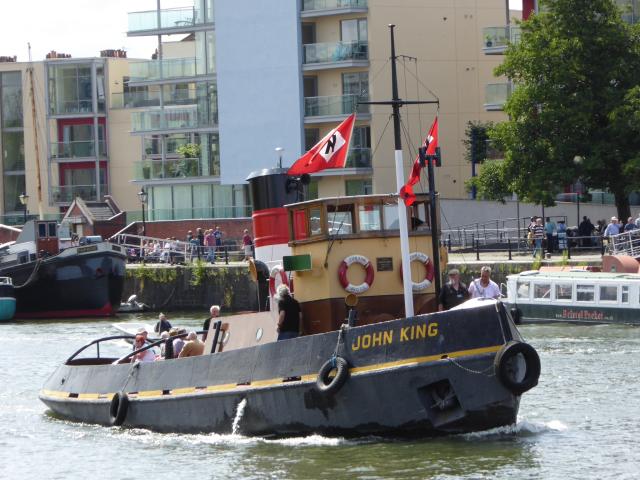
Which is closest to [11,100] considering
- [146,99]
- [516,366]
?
[146,99]

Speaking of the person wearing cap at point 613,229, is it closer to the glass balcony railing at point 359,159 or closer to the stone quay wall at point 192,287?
the stone quay wall at point 192,287

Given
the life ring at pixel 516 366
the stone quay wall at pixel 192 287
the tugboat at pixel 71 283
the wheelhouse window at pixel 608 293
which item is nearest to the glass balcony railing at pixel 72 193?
the stone quay wall at pixel 192 287

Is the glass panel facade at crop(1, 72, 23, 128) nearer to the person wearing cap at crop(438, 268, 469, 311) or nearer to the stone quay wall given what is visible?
the stone quay wall

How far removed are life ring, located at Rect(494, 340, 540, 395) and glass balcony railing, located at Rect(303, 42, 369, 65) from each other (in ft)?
163

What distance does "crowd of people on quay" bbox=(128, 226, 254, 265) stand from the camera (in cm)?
6372

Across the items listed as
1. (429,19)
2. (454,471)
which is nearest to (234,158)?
(429,19)

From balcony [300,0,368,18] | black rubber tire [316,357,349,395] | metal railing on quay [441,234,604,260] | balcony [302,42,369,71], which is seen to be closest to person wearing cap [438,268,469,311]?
black rubber tire [316,357,349,395]

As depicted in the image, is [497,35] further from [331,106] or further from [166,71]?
[166,71]

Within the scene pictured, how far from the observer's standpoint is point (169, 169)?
8119 centimetres

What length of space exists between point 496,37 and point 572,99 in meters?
13.3

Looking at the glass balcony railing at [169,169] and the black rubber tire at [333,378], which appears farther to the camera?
the glass balcony railing at [169,169]

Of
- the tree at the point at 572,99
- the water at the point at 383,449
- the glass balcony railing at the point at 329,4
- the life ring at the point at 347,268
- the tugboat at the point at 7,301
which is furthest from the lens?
the glass balcony railing at the point at 329,4

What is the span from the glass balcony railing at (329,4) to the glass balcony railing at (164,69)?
31.2 ft

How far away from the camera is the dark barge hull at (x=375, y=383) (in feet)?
74.2
